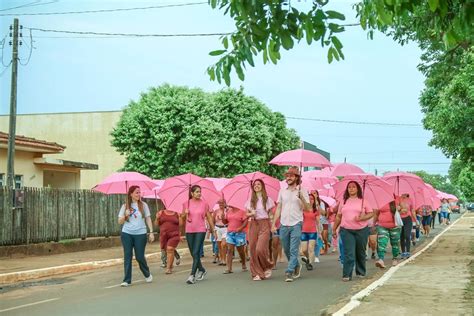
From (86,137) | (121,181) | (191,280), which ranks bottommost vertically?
(191,280)

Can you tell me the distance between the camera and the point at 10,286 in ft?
45.2

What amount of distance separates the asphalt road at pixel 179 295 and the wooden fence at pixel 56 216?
5.13 meters

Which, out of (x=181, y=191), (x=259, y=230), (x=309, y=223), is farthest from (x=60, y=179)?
(x=259, y=230)

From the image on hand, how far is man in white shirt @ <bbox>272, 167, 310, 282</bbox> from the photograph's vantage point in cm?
1293

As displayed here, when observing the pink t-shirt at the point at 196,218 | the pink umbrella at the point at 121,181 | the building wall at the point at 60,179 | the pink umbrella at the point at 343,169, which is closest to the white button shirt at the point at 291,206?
the pink t-shirt at the point at 196,218

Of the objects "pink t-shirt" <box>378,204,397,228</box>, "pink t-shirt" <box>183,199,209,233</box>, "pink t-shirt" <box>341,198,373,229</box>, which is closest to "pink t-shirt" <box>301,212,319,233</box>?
"pink t-shirt" <box>378,204,397,228</box>

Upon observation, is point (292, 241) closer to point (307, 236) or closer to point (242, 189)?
point (307, 236)

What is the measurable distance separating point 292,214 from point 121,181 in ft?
18.9

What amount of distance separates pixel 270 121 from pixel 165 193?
20123 mm

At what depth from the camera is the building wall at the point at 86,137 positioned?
50844mm

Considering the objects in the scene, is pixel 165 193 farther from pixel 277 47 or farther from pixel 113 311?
pixel 277 47

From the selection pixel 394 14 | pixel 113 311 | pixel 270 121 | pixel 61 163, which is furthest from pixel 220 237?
pixel 270 121

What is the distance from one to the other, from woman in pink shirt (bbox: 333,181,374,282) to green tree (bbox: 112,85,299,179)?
63.7 feet

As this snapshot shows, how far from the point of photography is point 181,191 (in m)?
15.5
